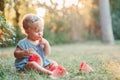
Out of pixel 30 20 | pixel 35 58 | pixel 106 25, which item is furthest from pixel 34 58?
pixel 106 25

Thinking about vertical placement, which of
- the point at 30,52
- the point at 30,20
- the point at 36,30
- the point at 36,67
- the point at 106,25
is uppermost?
the point at 30,20

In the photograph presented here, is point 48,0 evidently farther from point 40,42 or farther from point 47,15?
point 40,42

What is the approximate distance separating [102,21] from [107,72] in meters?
9.61

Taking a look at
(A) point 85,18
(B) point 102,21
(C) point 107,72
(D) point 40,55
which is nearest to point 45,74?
(D) point 40,55

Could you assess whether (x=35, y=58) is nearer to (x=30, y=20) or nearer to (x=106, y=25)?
(x=30, y=20)

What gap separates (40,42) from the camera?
5.11m

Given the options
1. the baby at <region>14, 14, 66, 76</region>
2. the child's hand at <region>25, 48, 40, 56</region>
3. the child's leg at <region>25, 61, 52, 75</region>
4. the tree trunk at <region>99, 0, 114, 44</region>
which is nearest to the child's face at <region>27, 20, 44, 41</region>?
the baby at <region>14, 14, 66, 76</region>

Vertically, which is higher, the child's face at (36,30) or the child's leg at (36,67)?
the child's face at (36,30)

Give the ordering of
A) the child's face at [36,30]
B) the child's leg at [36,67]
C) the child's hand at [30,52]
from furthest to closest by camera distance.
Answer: the child's face at [36,30]
the child's hand at [30,52]
the child's leg at [36,67]

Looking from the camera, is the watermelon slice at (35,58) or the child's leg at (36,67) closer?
the child's leg at (36,67)

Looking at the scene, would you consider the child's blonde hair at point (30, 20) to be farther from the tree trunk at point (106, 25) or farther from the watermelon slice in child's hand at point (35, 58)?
the tree trunk at point (106, 25)

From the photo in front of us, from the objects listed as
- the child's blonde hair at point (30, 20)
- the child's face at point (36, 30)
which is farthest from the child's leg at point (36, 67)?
the child's blonde hair at point (30, 20)

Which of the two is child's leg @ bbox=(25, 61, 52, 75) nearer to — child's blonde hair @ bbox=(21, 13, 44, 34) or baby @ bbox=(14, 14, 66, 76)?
A: baby @ bbox=(14, 14, 66, 76)

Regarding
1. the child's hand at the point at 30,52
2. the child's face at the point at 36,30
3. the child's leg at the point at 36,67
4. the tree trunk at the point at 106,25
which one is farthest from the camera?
the tree trunk at the point at 106,25
